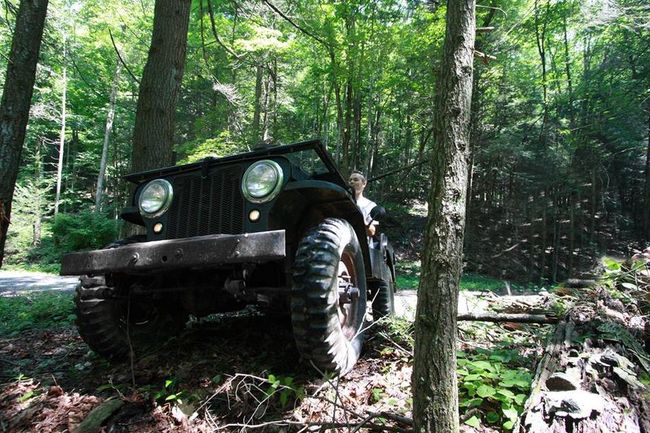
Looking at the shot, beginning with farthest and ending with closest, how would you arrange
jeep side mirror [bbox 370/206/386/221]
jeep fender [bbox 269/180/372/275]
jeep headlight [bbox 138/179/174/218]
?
jeep side mirror [bbox 370/206/386/221], jeep headlight [bbox 138/179/174/218], jeep fender [bbox 269/180/372/275]

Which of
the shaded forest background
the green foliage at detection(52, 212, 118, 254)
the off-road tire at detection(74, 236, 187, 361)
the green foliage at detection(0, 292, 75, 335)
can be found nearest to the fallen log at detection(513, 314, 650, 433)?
the off-road tire at detection(74, 236, 187, 361)

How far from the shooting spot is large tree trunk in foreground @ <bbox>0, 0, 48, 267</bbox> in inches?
175

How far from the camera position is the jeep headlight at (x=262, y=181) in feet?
9.84

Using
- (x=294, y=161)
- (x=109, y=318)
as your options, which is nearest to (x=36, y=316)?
(x=109, y=318)

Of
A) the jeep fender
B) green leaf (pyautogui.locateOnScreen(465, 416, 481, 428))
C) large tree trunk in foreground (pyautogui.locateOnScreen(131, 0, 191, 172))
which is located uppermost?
large tree trunk in foreground (pyautogui.locateOnScreen(131, 0, 191, 172))

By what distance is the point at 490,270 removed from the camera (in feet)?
55.6

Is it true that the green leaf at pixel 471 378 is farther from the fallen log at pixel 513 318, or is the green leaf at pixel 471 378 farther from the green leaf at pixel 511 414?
the fallen log at pixel 513 318

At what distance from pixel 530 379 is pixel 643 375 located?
64 cm

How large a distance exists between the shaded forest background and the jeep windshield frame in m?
7.52

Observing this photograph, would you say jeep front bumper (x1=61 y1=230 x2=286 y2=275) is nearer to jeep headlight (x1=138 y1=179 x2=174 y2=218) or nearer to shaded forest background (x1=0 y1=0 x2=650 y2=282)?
jeep headlight (x1=138 y1=179 x2=174 y2=218)

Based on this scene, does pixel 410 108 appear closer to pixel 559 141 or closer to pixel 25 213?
pixel 559 141

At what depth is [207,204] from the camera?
335 centimetres

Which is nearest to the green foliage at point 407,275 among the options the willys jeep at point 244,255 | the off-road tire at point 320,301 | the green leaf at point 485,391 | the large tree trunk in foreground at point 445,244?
the willys jeep at point 244,255

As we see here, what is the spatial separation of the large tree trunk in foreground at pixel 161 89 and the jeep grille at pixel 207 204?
2.38 metres
